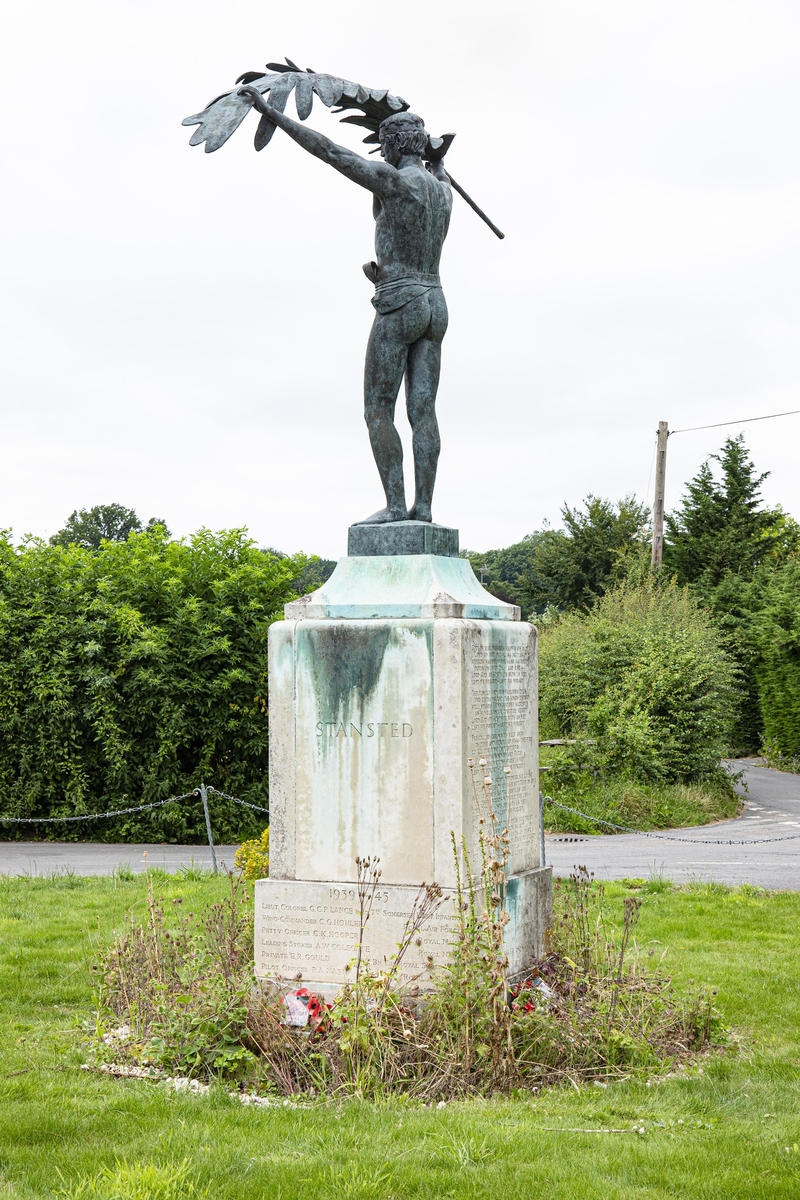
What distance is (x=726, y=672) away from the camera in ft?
64.4

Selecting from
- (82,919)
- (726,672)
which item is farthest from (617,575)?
(82,919)

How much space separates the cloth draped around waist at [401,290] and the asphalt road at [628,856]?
6477mm

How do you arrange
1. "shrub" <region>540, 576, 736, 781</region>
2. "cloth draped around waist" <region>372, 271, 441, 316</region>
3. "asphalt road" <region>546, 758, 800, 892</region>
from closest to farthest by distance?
"cloth draped around waist" <region>372, 271, 441, 316</region> < "asphalt road" <region>546, 758, 800, 892</region> < "shrub" <region>540, 576, 736, 781</region>

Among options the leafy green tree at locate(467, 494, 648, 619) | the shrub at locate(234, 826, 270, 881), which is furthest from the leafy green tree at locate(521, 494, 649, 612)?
the shrub at locate(234, 826, 270, 881)

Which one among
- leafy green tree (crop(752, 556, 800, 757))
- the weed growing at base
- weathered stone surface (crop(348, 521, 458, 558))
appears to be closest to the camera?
the weed growing at base

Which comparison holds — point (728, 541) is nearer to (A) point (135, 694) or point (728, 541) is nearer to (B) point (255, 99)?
(A) point (135, 694)

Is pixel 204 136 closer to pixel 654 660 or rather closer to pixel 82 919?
pixel 82 919

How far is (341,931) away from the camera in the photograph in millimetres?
5812

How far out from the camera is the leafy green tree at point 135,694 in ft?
50.8

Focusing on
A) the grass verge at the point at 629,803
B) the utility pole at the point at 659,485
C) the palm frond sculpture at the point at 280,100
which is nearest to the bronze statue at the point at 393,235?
the palm frond sculpture at the point at 280,100

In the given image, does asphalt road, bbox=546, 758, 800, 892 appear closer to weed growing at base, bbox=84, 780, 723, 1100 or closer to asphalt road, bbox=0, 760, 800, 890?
asphalt road, bbox=0, 760, 800, 890

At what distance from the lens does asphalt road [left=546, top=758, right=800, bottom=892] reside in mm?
12016

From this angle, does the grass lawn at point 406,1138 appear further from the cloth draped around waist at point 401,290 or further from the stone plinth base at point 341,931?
the cloth draped around waist at point 401,290

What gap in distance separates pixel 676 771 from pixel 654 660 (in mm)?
1778
